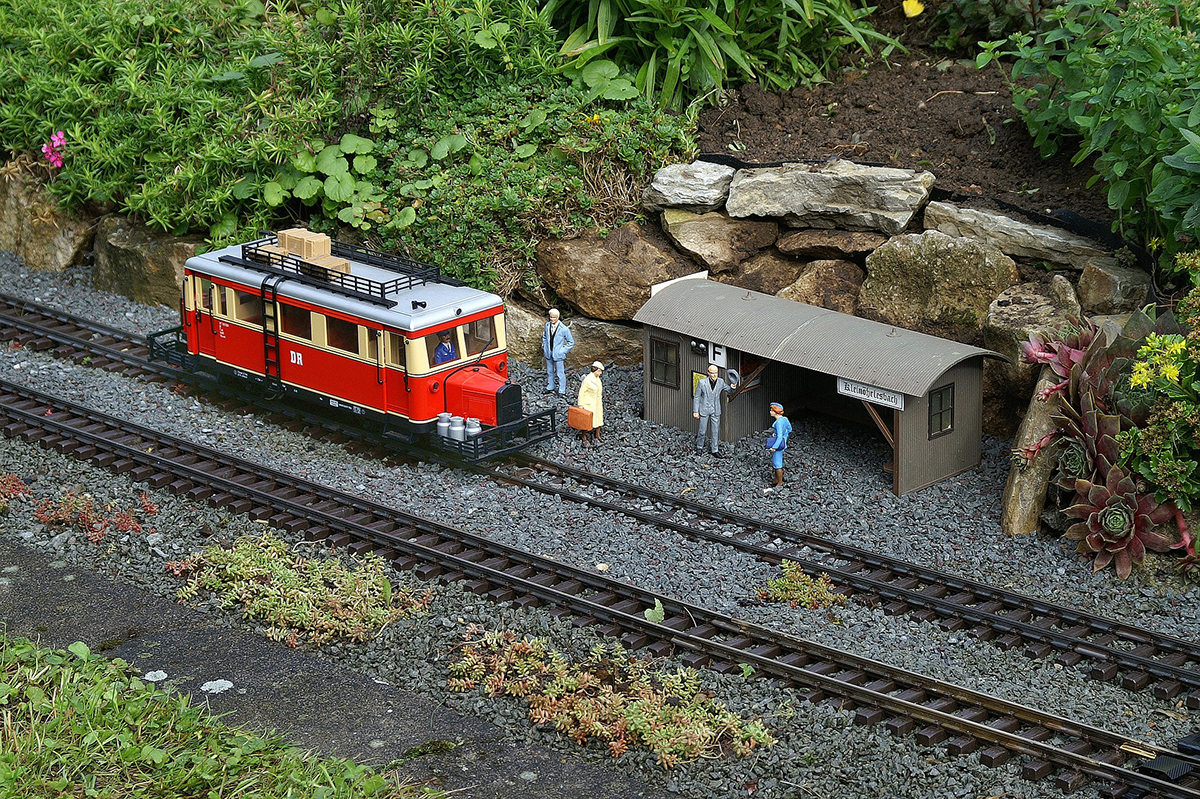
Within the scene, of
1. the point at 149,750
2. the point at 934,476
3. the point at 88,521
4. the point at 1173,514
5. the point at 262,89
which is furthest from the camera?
the point at 262,89

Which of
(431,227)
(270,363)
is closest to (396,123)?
(431,227)

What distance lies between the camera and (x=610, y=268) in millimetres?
18531

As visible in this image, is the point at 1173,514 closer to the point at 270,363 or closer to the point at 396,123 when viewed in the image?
the point at 270,363

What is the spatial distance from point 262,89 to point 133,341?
16.2 ft

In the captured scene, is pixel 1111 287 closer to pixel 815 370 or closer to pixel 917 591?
pixel 815 370

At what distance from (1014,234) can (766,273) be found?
144 inches

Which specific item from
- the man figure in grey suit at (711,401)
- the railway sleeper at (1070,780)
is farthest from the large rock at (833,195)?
the railway sleeper at (1070,780)

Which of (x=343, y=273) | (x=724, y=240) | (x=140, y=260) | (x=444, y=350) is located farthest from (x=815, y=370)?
(x=140, y=260)

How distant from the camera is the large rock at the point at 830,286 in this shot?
17.5 metres

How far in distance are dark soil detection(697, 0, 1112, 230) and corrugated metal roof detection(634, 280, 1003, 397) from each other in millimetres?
2964

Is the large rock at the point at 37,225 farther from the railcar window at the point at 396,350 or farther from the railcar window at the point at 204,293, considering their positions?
→ the railcar window at the point at 396,350

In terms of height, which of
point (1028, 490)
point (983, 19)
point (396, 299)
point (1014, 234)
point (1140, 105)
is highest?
point (983, 19)

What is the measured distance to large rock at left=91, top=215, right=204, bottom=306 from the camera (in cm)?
2108

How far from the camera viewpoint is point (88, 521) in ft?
46.2
